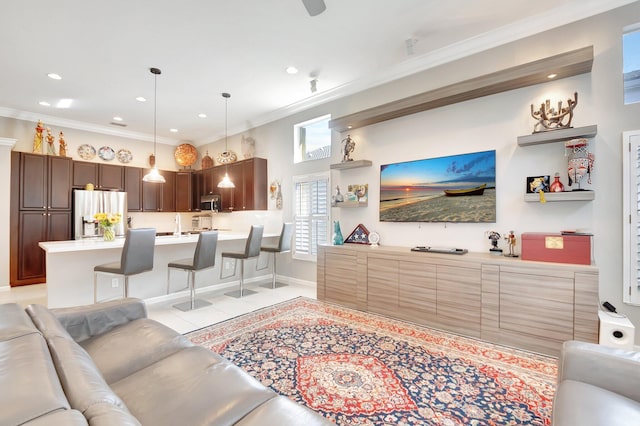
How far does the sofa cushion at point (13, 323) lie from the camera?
124 centimetres

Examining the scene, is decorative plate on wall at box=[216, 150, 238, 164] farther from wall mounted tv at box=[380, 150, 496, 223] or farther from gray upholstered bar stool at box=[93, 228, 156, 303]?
wall mounted tv at box=[380, 150, 496, 223]

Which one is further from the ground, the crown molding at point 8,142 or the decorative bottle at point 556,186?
the crown molding at point 8,142

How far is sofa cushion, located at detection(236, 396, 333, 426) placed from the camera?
1.08 m

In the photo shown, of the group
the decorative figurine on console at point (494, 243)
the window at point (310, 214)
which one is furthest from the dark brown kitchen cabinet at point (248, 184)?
the decorative figurine on console at point (494, 243)

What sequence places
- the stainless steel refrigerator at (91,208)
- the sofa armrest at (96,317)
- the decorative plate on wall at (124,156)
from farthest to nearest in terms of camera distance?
the decorative plate on wall at (124,156) < the stainless steel refrigerator at (91,208) < the sofa armrest at (96,317)

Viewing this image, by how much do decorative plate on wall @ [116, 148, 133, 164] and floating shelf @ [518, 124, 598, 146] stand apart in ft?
25.1

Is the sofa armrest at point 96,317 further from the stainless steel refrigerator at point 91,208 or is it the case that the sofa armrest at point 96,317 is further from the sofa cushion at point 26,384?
the stainless steel refrigerator at point 91,208

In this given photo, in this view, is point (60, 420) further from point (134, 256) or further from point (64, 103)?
point (64, 103)

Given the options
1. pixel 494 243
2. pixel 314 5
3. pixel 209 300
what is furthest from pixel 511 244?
pixel 209 300

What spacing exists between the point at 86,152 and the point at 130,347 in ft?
21.1

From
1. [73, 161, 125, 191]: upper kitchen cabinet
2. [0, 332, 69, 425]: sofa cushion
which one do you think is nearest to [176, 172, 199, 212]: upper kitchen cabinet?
[73, 161, 125, 191]: upper kitchen cabinet

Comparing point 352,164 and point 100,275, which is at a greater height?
point 352,164

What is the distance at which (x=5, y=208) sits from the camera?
5.18 meters

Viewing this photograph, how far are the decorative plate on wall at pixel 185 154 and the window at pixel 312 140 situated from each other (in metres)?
3.20
